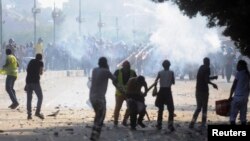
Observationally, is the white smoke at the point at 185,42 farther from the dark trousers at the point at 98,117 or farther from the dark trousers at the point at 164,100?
the dark trousers at the point at 98,117

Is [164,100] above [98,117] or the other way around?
above

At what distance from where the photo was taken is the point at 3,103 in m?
23.1

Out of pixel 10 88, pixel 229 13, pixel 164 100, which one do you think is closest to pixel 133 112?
pixel 164 100

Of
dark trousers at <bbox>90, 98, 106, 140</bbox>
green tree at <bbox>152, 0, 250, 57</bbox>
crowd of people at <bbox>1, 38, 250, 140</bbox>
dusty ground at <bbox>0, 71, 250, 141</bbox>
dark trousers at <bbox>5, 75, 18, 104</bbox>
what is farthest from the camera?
dark trousers at <bbox>5, 75, 18, 104</bbox>

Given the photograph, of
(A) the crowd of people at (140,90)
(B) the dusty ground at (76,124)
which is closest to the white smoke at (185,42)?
(B) the dusty ground at (76,124)

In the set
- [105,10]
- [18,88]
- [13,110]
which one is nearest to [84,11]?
[105,10]

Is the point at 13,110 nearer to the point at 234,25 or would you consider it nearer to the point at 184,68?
the point at 234,25

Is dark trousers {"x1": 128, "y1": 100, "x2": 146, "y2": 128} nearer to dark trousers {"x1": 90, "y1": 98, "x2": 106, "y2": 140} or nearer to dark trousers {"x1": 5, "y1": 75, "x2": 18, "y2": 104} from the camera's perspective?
dark trousers {"x1": 90, "y1": 98, "x2": 106, "y2": 140}

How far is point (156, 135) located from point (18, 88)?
17388 mm

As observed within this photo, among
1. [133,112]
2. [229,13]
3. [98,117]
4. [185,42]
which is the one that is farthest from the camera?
[185,42]

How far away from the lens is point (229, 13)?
14.1m

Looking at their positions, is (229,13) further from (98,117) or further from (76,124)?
(76,124)

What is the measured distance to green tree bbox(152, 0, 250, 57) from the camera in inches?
538

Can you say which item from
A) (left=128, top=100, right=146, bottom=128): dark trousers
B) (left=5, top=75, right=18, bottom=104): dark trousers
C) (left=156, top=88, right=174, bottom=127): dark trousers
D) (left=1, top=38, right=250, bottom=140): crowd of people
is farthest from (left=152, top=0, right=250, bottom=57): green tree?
(left=5, top=75, right=18, bottom=104): dark trousers
